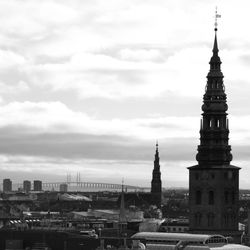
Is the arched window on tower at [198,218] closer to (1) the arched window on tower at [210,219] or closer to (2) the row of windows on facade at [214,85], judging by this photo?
(1) the arched window on tower at [210,219]

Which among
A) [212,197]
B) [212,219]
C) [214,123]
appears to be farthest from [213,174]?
[214,123]

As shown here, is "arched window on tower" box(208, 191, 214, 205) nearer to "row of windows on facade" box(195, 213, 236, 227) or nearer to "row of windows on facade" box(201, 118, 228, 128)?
"row of windows on facade" box(195, 213, 236, 227)

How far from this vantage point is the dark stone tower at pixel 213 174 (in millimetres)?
136125

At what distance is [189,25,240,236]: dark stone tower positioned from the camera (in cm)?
13612

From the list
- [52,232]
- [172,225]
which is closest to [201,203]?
[52,232]

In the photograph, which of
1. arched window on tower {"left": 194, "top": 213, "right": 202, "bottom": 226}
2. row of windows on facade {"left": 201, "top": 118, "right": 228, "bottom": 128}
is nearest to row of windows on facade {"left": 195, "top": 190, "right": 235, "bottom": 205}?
arched window on tower {"left": 194, "top": 213, "right": 202, "bottom": 226}

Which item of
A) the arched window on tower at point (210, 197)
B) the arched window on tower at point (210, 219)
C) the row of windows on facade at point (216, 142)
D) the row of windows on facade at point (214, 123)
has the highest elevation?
the row of windows on facade at point (214, 123)

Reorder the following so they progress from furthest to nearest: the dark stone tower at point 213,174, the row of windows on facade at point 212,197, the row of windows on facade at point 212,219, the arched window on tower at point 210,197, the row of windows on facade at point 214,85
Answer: the row of windows on facade at point 214,85 < the row of windows on facade at point 212,219 < the dark stone tower at point 213,174 < the row of windows on facade at point 212,197 < the arched window on tower at point 210,197

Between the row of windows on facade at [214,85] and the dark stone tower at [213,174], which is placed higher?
the row of windows on facade at [214,85]

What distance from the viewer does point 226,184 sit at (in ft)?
447

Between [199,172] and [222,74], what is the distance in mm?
9297

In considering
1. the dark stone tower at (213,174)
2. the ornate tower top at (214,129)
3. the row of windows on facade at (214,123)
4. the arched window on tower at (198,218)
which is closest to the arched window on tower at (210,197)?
the dark stone tower at (213,174)

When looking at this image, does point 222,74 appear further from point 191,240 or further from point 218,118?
point 191,240

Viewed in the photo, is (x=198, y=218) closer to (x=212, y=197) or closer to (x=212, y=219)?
(x=212, y=219)
